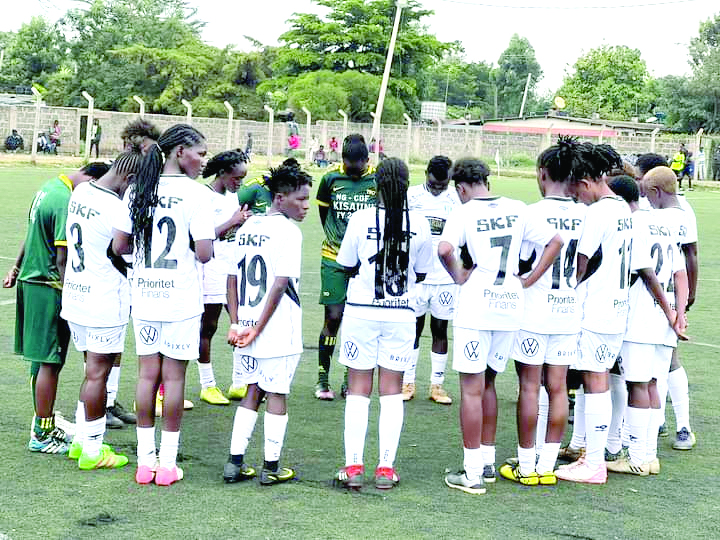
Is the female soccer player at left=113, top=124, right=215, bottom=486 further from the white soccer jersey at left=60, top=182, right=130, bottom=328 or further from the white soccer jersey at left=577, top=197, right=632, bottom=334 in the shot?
the white soccer jersey at left=577, top=197, right=632, bottom=334

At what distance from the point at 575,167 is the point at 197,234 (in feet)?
7.56

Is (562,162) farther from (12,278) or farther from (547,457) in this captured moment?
(12,278)

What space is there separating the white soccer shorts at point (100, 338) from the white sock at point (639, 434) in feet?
10.7

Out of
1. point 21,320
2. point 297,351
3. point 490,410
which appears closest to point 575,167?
point 490,410

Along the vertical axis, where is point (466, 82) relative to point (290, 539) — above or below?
above

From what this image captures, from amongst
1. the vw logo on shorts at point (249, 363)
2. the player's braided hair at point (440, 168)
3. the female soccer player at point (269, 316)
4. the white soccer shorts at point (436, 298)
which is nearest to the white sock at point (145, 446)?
the female soccer player at point (269, 316)

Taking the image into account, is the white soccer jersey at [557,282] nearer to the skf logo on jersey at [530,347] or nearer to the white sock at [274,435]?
the skf logo on jersey at [530,347]

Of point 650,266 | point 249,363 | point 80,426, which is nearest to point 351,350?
point 249,363

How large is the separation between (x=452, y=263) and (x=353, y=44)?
6451cm

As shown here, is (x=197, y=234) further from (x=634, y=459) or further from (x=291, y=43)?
(x=291, y=43)

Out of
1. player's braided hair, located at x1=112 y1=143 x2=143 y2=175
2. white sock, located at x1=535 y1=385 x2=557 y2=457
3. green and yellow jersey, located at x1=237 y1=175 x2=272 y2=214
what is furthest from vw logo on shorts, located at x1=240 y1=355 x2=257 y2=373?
green and yellow jersey, located at x1=237 y1=175 x2=272 y2=214

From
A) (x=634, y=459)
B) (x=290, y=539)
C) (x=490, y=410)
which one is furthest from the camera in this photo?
(x=634, y=459)

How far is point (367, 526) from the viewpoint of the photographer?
542cm

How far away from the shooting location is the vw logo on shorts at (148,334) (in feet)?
19.4
